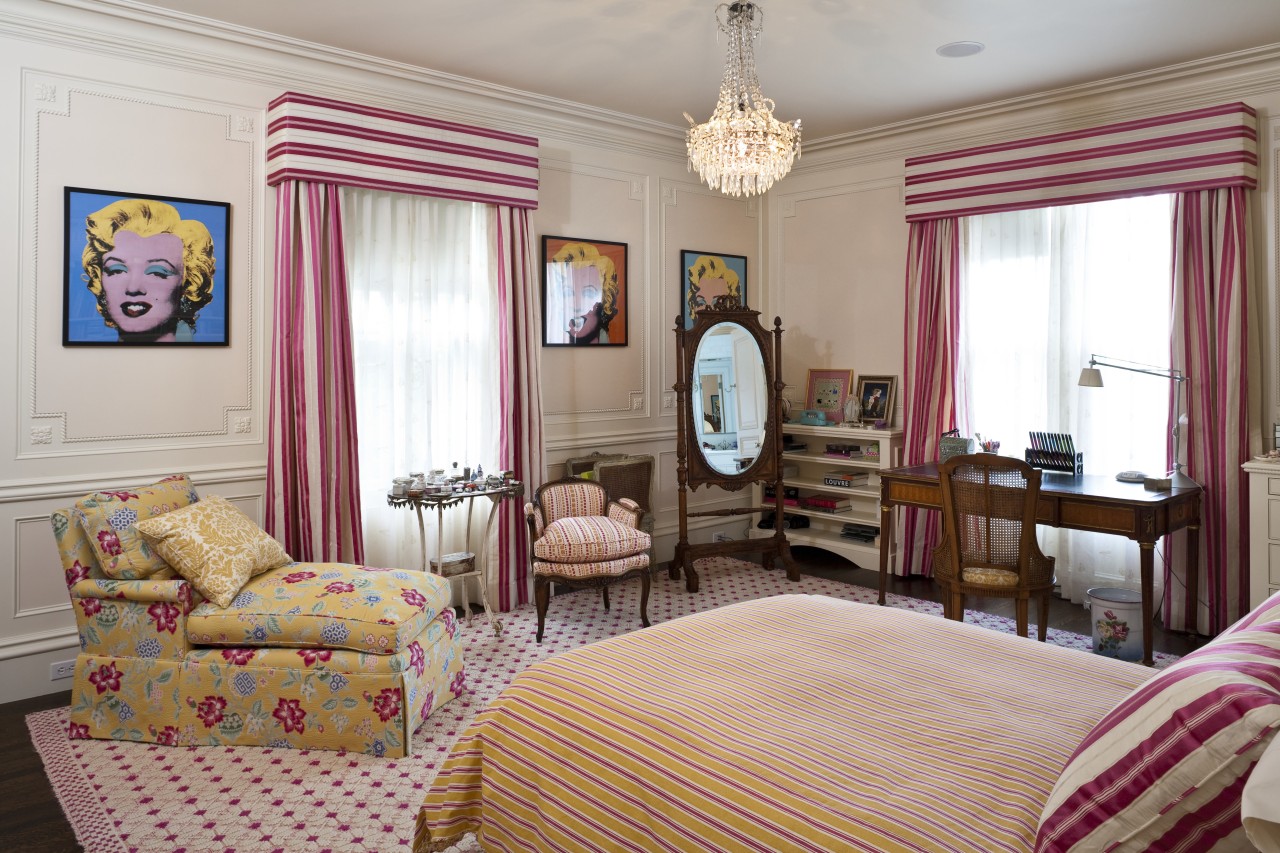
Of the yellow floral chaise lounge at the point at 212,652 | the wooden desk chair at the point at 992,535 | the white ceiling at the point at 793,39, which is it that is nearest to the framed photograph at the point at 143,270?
the white ceiling at the point at 793,39

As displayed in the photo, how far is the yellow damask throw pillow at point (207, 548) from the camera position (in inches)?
131

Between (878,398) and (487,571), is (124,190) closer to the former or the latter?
(487,571)

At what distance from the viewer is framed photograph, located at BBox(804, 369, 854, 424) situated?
6.37 meters

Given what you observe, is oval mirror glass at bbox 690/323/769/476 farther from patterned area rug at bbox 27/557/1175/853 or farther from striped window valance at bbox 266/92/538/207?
patterned area rug at bbox 27/557/1175/853

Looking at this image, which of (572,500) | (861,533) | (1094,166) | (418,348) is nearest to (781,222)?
(1094,166)

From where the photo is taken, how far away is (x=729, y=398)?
5824 millimetres

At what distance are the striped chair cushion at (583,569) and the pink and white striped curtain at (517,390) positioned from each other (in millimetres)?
698

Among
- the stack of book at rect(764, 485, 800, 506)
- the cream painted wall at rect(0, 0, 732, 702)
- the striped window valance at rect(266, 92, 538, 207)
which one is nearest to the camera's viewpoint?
the cream painted wall at rect(0, 0, 732, 702)

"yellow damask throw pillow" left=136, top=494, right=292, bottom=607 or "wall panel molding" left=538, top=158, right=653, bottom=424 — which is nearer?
"yellow damask throw pillow" left=136, top=494, right=292, bottom=607

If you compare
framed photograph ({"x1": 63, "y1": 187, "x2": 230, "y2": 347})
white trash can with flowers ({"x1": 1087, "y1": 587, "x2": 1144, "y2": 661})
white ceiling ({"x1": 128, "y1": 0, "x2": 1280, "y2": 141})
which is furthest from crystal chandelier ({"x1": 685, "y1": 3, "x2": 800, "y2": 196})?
white trash can with flowers ({"x1": 1087, "y1": 587, "x2": 1144, "y2": 661})

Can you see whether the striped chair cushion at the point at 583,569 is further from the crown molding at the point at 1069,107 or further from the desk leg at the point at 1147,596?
the crown molding at the point at 1069,107

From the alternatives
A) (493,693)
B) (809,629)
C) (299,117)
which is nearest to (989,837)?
(809,629)

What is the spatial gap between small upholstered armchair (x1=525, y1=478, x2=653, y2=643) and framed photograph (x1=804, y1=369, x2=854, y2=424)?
2.15 m

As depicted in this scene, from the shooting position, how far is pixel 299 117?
14.0ft
